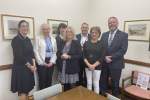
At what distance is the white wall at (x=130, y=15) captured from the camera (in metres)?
2.52

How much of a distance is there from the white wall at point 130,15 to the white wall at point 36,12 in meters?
0.61

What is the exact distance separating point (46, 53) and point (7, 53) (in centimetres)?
72

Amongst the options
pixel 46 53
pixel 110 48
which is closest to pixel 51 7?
pixel 46 53

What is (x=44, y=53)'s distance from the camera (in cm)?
230

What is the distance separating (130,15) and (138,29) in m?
0.39

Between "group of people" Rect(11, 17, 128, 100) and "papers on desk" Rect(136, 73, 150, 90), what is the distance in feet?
2.06

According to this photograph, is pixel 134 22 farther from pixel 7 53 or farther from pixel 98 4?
pixel 7 53

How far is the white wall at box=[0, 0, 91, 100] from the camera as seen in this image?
7.03ft

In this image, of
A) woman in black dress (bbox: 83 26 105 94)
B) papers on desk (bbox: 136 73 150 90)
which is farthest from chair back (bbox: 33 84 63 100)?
papers on desk (bbox: 136 73 150 90)

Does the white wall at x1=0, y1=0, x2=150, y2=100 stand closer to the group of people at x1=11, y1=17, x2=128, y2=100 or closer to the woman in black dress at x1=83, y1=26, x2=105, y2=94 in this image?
the group of people at x1=11, y1=17, x2=128, y2=100

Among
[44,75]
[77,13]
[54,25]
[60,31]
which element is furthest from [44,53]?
[77,13]

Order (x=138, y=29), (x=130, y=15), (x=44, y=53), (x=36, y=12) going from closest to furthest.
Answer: (x=44, y=53)
(x=36, y=12)
(x=138, y=29)
(x=130, y=15)

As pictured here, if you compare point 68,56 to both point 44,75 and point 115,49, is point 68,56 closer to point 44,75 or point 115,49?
point 44,75

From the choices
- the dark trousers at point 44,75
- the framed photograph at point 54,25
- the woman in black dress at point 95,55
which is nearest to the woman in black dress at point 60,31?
the framed photograph at point 54,25
